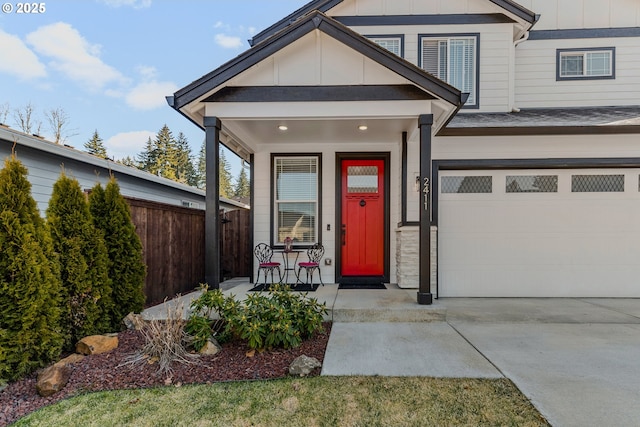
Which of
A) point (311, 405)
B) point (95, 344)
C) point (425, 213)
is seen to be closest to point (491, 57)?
point (425, 213)

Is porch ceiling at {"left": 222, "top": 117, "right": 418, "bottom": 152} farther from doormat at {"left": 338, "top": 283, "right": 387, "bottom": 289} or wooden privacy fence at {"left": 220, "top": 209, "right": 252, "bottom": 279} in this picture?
doormat at {"left": 338, "top": 283, "right": 387, "bottom": 289}

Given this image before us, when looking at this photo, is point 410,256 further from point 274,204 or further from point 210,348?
point 210,348

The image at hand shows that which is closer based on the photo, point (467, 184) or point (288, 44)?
point (288, 44)

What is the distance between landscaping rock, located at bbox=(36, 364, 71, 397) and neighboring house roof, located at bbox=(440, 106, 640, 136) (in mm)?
5647

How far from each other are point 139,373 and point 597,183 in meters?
A: 7.25

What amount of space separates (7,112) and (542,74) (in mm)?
19418

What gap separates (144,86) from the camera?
25.0 m

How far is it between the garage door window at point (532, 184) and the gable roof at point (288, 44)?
2.38m

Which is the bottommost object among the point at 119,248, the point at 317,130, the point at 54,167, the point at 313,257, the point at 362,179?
the point at 313,257

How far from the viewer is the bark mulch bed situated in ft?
8.11

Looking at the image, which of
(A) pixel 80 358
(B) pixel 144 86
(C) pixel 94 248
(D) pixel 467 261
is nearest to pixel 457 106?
(D) pixel 467 261

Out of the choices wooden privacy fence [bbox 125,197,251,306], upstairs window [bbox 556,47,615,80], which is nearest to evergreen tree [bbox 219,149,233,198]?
wooden privacy fence [bbox 125,197,251,306]

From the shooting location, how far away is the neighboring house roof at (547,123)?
16.8 feet

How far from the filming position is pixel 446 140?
5.61 m
